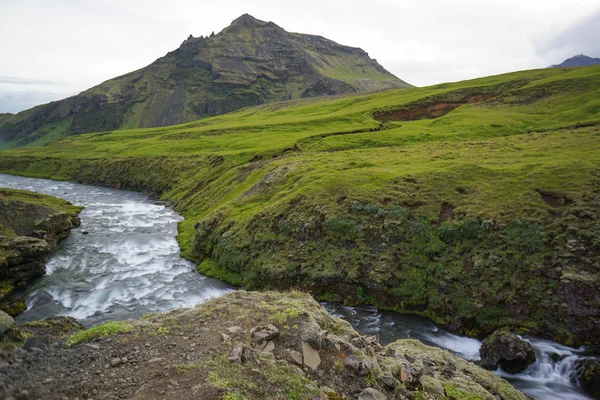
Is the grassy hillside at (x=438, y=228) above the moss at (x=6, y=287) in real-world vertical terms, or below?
above

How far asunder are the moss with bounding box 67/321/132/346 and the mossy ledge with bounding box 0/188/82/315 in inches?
737

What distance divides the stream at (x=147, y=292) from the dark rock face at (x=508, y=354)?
0.45m

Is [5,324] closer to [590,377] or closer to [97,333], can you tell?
[97,333]

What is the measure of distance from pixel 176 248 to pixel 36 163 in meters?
121

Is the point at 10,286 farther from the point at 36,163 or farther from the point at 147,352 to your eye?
the point at 36,163

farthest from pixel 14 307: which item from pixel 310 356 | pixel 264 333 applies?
pixel 310 356

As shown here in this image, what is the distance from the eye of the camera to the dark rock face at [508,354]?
64.6 feet

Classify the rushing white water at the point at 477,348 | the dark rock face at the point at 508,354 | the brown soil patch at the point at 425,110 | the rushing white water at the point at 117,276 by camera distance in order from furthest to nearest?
the brown soil patch at the point at 425,110 → the rushing white water at the point at 117,276 → the dark rock face at the point at 508,354 → the rushing white water at the point at 477,348

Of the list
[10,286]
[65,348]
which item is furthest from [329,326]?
[10,286]

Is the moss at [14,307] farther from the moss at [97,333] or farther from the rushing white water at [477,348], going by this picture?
the rushing white water at [477,348]

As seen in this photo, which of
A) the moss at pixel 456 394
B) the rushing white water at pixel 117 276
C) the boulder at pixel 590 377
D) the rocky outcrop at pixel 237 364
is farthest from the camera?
the rushing white water at pixel 117 276

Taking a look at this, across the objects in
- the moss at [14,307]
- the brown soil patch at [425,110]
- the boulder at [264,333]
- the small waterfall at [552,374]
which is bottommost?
the moss at [14,307]

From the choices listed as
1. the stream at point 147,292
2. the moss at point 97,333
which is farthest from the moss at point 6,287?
the moss at point 97,333

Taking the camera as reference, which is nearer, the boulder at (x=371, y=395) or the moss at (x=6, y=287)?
the boulder at (x=371, y=395)
